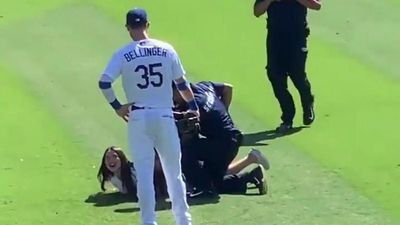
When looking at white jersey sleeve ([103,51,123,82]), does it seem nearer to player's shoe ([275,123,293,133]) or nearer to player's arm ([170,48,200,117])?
player's arm ([170,48,200,117])

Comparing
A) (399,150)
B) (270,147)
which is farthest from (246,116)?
(399,150)

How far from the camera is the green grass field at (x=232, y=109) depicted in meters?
10.7

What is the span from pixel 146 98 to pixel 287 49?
428 cm

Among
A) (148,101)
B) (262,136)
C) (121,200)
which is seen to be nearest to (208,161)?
(121,200)

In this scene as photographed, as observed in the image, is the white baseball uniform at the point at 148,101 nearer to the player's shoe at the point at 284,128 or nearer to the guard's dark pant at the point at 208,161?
the guard's dark pant at the point at 208,161

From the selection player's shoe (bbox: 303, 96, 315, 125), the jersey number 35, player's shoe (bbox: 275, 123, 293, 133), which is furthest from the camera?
player's shoe (bbox: 303, 96, 315, 125)

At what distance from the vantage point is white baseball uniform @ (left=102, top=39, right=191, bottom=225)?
30.7 ft

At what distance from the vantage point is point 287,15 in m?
13.2

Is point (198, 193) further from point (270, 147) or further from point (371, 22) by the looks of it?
point (371, 22)

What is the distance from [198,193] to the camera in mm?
10906

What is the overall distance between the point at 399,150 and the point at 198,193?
275 cm

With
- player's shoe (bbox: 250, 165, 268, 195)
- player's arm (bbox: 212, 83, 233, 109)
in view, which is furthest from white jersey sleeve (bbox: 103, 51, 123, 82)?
player's shoe (bbox: 250, 165, 268, 195)

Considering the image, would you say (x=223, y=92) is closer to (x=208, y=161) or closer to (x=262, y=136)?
(x=208, y=161)

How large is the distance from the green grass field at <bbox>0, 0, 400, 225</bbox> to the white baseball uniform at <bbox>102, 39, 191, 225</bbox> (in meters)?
0.98
